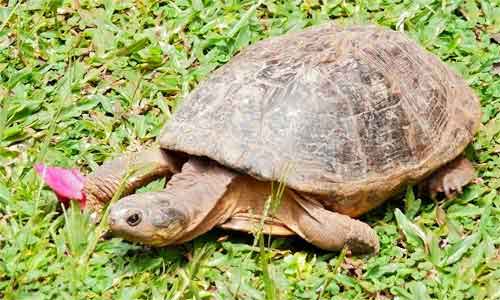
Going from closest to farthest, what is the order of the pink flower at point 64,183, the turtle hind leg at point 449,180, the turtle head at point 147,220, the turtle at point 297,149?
the turtle head at point 147,220
the turtle at point 297,149
the pink flower at point 64,183
the turtle hind leg at point 449,180

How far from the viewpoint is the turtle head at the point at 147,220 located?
4.32m

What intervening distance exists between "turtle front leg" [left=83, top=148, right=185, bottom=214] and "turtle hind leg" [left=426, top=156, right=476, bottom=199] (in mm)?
1258

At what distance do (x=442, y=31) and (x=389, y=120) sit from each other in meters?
1.62

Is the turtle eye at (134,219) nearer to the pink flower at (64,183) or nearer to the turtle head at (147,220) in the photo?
the turtle head at (147,220)

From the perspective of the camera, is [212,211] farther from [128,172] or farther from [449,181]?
[449,181]

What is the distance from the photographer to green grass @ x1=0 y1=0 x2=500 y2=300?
4625 millimetres

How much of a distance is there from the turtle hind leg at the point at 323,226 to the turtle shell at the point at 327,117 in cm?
11

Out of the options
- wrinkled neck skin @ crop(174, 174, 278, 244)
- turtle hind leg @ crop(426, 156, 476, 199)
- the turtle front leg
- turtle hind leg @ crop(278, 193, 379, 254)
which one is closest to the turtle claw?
turtle hind leg @ crop(426, 156, 476, 199)

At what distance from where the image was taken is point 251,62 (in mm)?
4953

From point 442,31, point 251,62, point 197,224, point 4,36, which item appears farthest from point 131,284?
point 442,31

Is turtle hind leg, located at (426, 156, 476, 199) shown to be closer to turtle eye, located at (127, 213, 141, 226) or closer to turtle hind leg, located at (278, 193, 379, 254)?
turtle hind leg, located at (278, 193, 379, 254)

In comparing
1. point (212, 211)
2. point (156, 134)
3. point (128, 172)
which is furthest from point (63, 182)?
point (212, 211)

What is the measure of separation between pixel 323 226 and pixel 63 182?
1.29m

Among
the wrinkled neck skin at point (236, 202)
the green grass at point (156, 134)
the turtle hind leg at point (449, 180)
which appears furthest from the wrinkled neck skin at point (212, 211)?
the turtle hind leg at point (449, 180)
